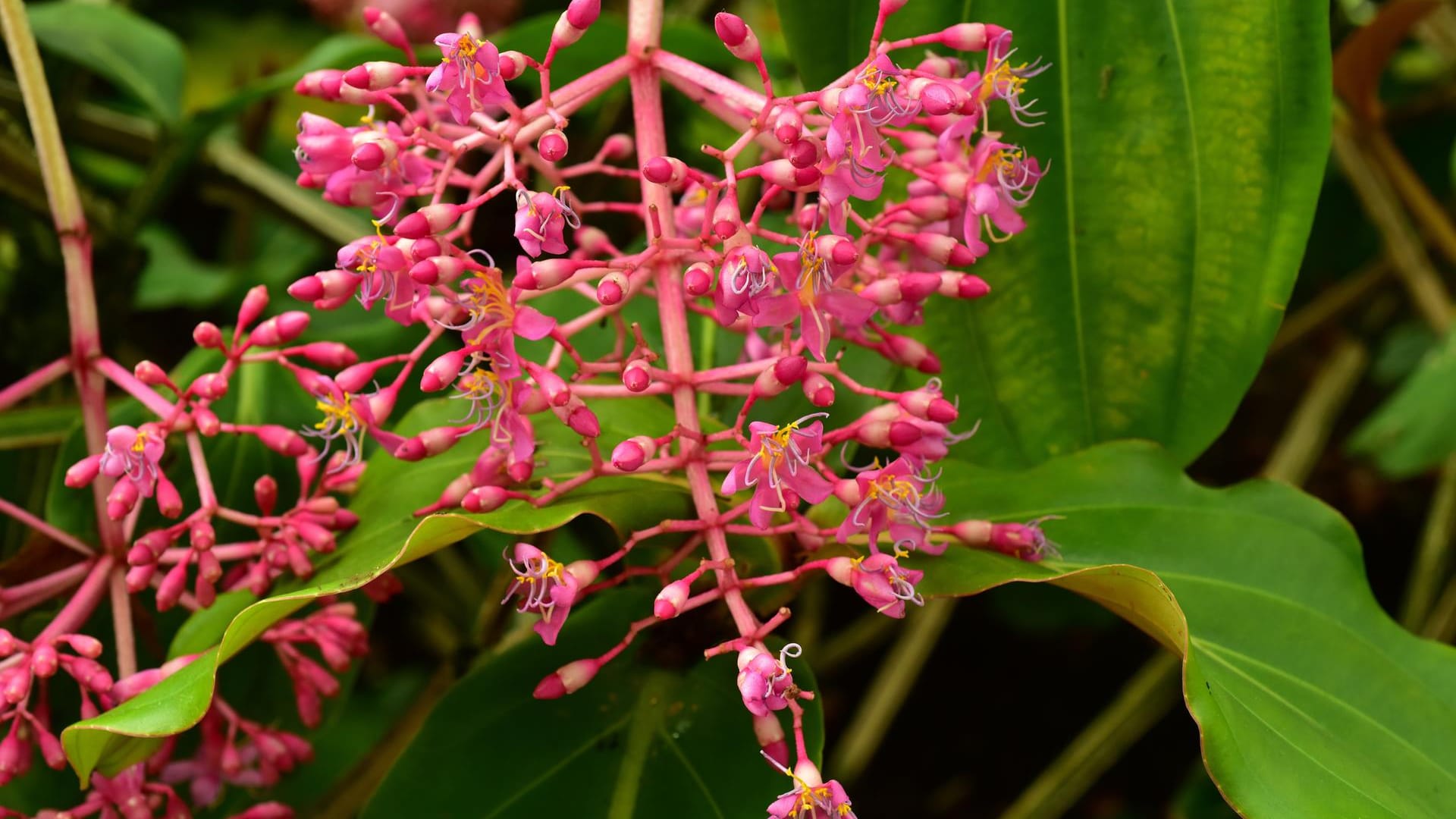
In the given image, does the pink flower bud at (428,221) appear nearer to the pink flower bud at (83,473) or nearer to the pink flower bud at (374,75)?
the pink flower bud at (374,75)

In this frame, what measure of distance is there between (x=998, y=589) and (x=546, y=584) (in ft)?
2.97

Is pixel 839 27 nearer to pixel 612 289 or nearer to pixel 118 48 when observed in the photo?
pixel 612 289

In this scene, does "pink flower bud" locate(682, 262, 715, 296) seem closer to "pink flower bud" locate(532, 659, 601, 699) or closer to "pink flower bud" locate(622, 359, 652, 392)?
"pink flower bud" locate(622, 359, 652, 392)

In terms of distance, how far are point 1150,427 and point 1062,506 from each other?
10cm

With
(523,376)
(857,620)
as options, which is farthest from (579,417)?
(857,620)

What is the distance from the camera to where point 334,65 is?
1.07 metres

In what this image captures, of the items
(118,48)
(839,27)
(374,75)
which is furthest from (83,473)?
(118,48)

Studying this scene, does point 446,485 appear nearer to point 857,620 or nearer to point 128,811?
point 128,811

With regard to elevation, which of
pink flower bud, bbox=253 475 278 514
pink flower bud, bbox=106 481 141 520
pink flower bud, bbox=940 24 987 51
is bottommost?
pink flower bud, bbox=253 475 278 514

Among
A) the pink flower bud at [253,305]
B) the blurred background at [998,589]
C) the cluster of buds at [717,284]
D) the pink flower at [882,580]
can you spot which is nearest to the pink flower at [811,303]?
the cluster of buds at [717,284]

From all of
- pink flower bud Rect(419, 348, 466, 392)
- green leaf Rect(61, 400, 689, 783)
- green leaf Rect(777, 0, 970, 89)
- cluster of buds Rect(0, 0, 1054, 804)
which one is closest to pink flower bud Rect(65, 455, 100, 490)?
cluster of buds Rect(0, 0, 1054, 804)

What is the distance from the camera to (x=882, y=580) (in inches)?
24.2

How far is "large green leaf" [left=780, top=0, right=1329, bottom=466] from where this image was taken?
0.76 m

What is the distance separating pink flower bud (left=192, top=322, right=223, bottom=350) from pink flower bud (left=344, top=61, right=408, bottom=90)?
17cm
